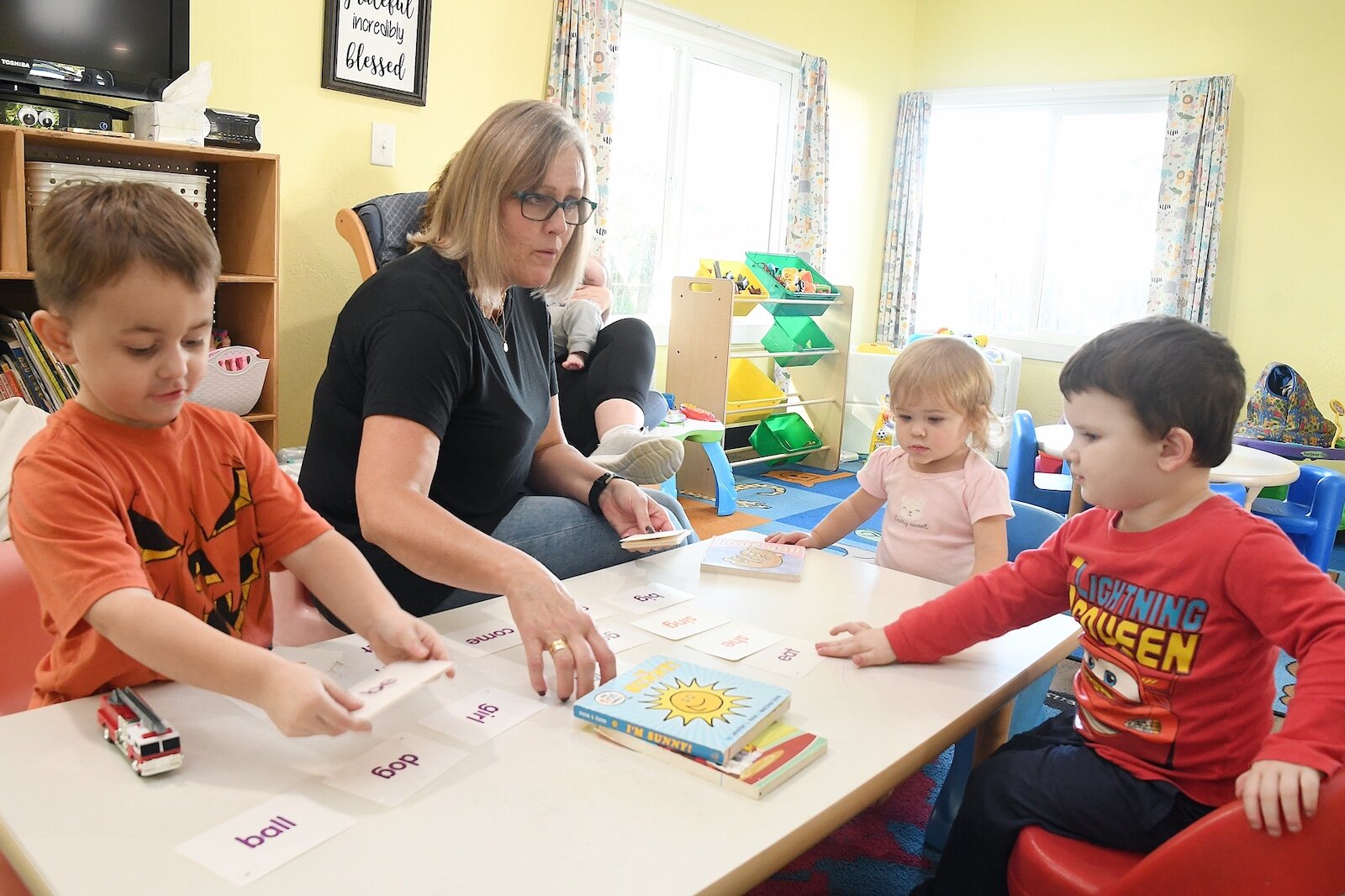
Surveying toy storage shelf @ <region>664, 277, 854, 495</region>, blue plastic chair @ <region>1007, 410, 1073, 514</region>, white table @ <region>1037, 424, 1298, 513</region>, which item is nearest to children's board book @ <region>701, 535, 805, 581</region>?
white table @ <region>1037, 424, 1298, 513</region>

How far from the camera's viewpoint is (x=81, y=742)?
0.87 metres

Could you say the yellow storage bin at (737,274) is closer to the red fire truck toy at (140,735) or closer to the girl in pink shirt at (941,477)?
the girl in pink shirt at (941,477)

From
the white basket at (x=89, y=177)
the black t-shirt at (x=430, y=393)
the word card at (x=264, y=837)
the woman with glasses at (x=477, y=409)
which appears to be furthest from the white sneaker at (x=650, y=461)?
the white basket at (x=89, y=177)

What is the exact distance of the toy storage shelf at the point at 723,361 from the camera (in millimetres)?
4523

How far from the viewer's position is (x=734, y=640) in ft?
4.01

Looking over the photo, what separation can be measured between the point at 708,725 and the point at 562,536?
72 centimetres

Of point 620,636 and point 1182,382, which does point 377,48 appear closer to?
point 620,636

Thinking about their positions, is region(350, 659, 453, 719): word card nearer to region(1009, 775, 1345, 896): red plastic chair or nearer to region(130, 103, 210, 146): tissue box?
region(1009, 775, 1345, 896): red plastic chair

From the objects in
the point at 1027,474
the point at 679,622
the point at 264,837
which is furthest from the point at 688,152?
the point at 264,837

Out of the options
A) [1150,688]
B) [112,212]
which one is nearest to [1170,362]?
[1150,688]

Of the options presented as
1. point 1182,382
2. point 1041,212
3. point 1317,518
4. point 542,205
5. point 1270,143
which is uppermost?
point 1270,143

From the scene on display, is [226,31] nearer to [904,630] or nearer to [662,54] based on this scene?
[662,54]

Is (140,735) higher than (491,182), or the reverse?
(491,182)

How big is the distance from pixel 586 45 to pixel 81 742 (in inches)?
146
